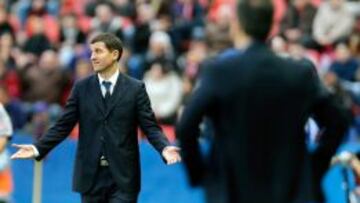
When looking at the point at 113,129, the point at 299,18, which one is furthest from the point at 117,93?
the point at 299,18

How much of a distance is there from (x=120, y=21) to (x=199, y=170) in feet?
47.4

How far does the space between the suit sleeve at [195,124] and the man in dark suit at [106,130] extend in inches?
105

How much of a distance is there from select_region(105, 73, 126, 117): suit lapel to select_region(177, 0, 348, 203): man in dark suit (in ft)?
9.33

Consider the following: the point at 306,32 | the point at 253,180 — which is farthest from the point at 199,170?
the point at 306,32

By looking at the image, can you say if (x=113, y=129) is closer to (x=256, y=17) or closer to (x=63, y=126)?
(x=63, y=126)

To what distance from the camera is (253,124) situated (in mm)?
5949

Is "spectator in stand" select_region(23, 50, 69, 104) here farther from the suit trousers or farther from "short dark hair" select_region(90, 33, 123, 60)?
the suit trousers

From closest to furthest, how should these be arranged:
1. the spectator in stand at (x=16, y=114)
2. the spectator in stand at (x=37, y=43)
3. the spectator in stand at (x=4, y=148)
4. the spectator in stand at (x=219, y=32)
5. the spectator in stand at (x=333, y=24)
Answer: the spectator in stand at (x=4, y=148)
the spectator in stand at (x=16, y=114)
the spectator in stand at (x=219, y=32)
the spectator in stand at (x=333, y=24)
the spectator in stand at (x=37, y=43)

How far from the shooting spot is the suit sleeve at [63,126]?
8.95 metres

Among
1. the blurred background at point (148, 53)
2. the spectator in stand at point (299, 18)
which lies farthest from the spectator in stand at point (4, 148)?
the spectator in stand at point (299, 18)

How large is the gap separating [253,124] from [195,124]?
30cm

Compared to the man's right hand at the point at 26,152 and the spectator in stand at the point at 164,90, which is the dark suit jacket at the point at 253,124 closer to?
the man's right hand at the point at 26,152

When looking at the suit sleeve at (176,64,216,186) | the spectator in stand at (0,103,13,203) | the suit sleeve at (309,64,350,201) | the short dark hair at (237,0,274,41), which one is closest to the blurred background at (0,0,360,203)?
the spectator in stand at (0,103,13,203)

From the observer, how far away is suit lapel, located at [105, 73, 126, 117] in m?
8.89
